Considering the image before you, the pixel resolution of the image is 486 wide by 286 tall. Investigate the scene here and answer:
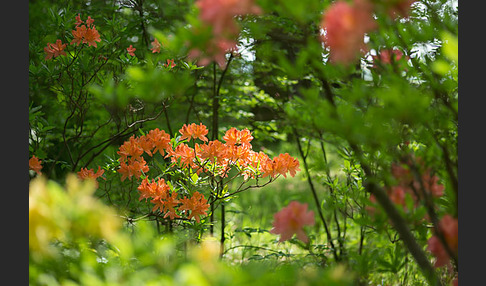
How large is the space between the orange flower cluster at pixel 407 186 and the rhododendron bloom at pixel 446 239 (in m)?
0.11

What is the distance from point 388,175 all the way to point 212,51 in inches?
24.3

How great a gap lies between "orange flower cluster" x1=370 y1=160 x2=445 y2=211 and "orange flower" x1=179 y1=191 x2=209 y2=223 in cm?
81

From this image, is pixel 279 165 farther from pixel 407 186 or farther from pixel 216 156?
pixel 407 186

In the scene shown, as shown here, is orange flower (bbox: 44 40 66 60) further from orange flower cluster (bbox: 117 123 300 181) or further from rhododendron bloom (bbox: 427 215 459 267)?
rhododendron bloom (bbox: 427 215 459 267)

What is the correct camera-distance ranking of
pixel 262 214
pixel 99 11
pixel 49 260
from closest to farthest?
pixel 49 260 < pixel 99 11 < pixel 262 214

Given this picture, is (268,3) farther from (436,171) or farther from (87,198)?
(436,171)

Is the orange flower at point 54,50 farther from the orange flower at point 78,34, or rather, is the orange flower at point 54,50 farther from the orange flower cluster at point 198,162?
the orange flower cluster at point 198,162

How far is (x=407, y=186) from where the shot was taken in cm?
129

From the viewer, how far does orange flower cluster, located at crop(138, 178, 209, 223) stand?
1.78 m

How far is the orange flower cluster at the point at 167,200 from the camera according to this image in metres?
1.78

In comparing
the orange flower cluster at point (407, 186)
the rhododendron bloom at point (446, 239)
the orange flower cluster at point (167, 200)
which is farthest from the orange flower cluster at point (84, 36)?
the rhododendron bloom at point (446, 239)

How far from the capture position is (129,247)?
90 centimetres

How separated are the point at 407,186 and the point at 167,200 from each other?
3.08 feet

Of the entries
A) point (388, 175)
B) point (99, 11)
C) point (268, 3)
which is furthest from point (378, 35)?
point (99, 11)
